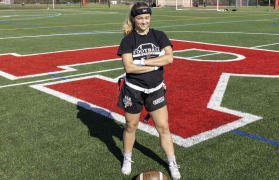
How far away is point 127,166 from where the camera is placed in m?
3.70

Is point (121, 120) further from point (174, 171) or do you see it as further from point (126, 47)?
point (126, 47)

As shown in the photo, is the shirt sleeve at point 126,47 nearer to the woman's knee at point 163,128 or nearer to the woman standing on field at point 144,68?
the woman standing on field at point 144,68

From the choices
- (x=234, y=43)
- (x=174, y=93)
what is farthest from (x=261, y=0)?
(x=174, y=93)

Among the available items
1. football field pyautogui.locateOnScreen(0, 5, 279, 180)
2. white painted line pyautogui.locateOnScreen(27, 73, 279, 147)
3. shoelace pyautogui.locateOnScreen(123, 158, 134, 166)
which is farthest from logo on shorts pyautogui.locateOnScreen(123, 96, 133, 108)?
white painted line pyautogui.locateOnScreen(27, 73, 279, 147)

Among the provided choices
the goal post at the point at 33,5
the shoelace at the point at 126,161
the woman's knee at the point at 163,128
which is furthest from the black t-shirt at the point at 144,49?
the goal post at the point at 33,5

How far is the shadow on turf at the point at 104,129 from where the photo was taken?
416 centimetres

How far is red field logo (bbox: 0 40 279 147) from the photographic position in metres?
4.92

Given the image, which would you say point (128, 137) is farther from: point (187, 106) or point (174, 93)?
point (174, 93)

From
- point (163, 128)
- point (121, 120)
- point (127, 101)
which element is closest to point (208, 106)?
point (121, 120)

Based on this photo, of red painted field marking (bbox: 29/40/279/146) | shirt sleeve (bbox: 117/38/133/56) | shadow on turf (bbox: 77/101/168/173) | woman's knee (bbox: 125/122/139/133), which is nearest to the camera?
shirt sleeve (bbox: 117/38/133/56)

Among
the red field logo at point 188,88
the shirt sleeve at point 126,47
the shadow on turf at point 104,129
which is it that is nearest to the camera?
the shirt sleeve at point 126,47

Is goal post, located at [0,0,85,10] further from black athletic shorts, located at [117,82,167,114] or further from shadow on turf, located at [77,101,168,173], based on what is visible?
black athletic shorts, located at [117,82,167,114]

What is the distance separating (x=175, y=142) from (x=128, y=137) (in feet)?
2.91

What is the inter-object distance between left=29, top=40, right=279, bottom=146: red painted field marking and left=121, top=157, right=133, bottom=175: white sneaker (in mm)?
1098
